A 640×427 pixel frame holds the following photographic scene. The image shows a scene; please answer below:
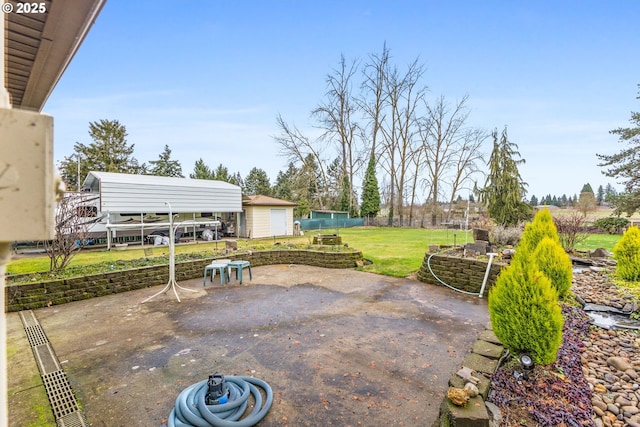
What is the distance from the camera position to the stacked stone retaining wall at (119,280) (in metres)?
5.56

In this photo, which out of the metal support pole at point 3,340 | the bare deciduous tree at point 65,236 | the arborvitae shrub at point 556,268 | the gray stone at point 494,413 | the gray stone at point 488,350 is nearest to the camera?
the metal support pole at point 3,340

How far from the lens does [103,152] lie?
27.2 meters

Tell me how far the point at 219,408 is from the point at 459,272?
6180 mm

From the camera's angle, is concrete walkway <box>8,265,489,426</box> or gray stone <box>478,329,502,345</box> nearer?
concrete walkway <box>8,265,489,426</box>

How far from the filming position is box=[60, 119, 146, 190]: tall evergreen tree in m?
26.4

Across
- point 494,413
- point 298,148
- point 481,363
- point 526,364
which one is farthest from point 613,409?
point 298,148

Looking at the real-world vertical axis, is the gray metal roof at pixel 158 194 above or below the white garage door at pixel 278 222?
above

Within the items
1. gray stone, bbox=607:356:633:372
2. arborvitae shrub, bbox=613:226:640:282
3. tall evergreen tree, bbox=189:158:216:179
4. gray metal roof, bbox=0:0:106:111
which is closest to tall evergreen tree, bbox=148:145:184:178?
tall evergreen tree, bbox=189:158:216:179

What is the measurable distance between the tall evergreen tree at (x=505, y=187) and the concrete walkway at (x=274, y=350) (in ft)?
32.8

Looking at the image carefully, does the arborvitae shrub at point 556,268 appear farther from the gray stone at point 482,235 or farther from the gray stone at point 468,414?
the gray stone at point 482,235

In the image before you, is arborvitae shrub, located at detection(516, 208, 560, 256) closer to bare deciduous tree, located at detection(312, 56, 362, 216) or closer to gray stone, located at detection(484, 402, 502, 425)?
gray stone, located at detection(484, 402, 502, 425)

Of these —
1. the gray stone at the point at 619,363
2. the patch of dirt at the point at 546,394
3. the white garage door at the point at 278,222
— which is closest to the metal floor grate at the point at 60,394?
the patch of dirt at the point at 546,394

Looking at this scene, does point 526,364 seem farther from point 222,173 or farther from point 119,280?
point 222,173

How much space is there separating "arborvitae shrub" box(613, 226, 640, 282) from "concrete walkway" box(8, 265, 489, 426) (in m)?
2.83
